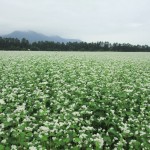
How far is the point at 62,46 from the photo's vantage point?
85.9 m

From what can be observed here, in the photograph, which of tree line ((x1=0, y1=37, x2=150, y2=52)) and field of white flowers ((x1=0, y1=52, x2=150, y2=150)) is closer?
field of white flowers ((x1=0, y1=52, x2=150, y2=150))

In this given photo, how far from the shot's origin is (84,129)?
26.0ft

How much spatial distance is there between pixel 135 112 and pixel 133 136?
1864 mm

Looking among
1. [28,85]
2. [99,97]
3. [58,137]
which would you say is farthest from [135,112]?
[28,85]

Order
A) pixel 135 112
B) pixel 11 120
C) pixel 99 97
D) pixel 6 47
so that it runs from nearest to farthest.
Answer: pixel 11 120 → pixel 135 112 → pixel 99 97 → pixel 6 47

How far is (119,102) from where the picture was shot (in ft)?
35.9

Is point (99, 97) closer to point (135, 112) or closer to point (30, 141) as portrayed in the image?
point (135, 112)

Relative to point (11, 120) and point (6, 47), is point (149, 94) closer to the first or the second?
point (11, 120)

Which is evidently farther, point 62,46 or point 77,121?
point 62,46

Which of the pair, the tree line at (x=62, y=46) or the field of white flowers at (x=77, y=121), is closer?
the field of white flowers at (x=77, y=121)

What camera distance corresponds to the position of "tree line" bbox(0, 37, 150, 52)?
83.1 metres

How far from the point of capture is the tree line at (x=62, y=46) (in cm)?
8306

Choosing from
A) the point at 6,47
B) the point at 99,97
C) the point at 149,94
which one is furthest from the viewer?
the point at 6,47

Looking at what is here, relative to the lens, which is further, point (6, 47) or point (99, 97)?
point (6, 47)
